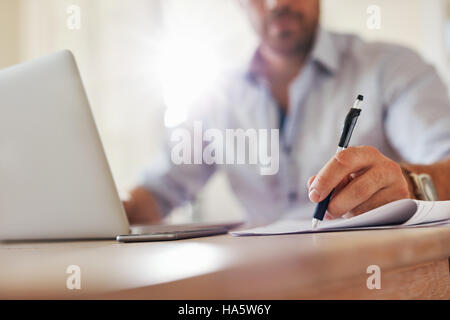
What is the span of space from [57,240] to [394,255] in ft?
1.12

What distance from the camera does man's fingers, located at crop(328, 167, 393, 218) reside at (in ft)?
1.39

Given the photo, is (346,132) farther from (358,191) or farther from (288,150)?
(288,150)

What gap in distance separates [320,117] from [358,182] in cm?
84

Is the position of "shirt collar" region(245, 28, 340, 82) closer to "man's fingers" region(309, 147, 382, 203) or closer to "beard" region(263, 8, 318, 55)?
"beard" region(263, 8, 318, 55)

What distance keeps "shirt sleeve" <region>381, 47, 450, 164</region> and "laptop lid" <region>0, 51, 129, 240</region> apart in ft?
2.56

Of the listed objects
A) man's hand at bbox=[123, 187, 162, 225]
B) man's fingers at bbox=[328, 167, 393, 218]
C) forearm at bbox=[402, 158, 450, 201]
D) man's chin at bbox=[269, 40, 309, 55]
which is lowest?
Answer: man's fingers at bbox=[328, 167, 393, 218]

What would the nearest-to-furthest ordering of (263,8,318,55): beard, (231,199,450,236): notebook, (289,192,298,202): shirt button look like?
1. (231,199,450,236): notebook
2. (289,192,298,202): shirt button
3. (263,8,318,55): beard

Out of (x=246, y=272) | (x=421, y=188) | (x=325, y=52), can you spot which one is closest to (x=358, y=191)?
(x=421, y=188)

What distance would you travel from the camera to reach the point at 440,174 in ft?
2.25

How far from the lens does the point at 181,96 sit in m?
2.10

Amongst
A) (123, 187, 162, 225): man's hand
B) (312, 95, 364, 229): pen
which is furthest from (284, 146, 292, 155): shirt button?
(312, 95, 364, 229): pen

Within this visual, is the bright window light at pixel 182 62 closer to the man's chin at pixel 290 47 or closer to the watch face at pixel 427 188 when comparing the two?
the man's chin at pixel 290 47

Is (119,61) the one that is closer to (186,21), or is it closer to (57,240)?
(186,21)

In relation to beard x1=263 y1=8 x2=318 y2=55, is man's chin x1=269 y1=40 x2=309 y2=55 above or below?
below
